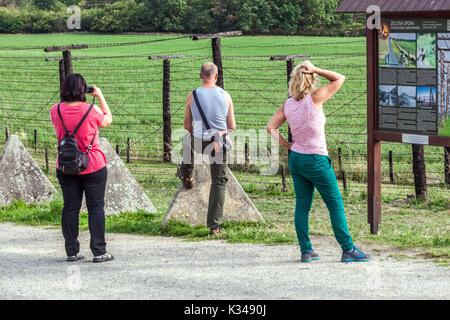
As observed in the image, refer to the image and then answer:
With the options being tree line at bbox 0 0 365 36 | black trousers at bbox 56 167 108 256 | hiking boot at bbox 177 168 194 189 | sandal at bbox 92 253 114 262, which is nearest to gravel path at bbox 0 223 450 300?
sandal at bbox 92 253 114 262

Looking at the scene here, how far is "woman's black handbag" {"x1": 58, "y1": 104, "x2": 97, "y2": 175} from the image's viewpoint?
6484 millimetres

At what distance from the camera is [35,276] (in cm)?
640

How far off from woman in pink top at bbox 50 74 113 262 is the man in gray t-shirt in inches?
40.2

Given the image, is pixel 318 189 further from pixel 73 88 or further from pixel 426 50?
pixel 73 88

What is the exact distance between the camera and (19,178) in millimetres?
10008

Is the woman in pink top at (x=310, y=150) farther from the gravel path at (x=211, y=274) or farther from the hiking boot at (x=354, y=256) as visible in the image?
the gravel path at (x=211, y=274)

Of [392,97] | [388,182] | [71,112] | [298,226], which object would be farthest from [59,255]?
[388,182]

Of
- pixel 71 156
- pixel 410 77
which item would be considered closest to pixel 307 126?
pixel 410 77

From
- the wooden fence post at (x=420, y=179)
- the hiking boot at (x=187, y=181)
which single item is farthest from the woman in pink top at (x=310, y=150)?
the wooden fence post at (x=420, y=179)

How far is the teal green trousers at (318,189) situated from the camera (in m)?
6.33

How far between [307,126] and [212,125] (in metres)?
1.38

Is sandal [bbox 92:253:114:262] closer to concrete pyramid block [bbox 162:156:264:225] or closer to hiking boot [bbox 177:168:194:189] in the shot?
concrete pyramid block [bbox 162:156:264:225]

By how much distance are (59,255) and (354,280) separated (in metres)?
2.87

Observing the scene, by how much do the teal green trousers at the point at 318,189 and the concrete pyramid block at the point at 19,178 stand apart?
464cm
